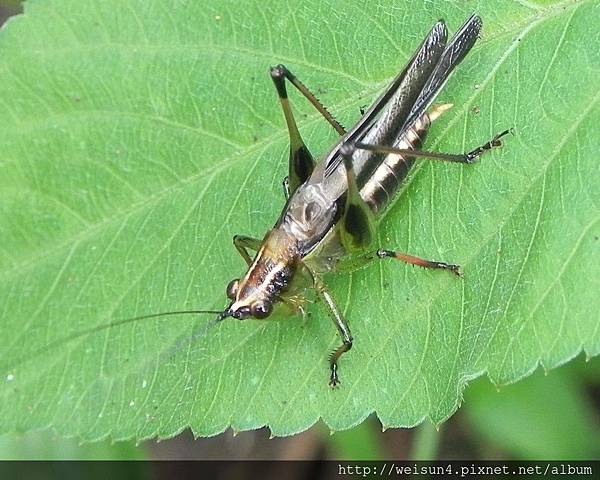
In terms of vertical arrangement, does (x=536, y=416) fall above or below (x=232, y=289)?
below

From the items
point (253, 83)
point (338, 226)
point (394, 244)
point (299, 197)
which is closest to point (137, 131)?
point (253, 83)

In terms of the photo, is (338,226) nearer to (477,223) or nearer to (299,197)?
(299,197)

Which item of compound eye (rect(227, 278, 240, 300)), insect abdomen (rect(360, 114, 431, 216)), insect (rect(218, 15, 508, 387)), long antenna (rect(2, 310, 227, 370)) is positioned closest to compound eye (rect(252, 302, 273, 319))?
insect (rect(218, 15, 508, 387))

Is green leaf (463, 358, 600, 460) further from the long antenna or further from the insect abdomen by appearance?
the long antenna

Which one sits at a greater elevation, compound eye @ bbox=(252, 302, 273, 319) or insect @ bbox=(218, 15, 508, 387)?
insect @ bbox=(218, 15, 508, 387)

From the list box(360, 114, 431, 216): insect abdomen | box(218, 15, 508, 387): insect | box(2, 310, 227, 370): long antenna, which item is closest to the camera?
box(218, 15, 508, 387): insect

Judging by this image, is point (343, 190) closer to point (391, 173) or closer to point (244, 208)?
point (391, 173)

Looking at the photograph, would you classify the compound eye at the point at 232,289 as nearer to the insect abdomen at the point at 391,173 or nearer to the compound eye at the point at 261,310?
the compound eye at the point at 261,310

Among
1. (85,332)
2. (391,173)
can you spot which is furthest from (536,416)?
(85,332)
